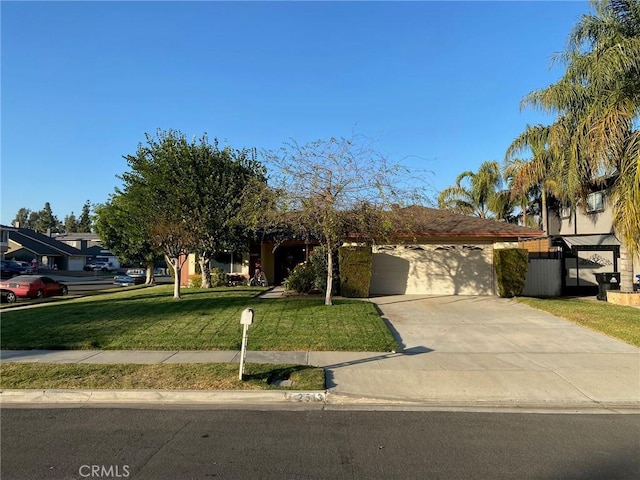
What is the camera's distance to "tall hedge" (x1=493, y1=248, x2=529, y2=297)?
1797cm

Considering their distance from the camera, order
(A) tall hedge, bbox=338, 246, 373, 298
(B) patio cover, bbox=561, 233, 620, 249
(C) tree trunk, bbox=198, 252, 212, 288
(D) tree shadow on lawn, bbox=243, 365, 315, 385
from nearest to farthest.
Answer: (D) tree shadow on lawn, bbox=243, 365, 315, 385 < (A) tall hedge, bbox=338, 246, 373, 298 < (C) tree trunk, bbox=198, 252, 212, 288 < (B) patio cover, bbox=561, 233, 620, 249

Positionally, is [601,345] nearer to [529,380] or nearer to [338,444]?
[529,380]

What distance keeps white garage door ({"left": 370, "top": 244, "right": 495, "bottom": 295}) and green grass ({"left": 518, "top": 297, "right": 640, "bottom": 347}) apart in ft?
9.86

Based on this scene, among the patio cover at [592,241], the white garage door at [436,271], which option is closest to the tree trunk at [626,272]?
the white garage door at [436,271]

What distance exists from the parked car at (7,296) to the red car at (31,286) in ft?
0.52

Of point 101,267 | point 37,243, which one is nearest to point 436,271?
point 101,267

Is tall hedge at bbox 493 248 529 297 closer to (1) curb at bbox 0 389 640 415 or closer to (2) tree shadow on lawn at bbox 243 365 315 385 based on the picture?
(1) curb at bbox 0 389 640 415

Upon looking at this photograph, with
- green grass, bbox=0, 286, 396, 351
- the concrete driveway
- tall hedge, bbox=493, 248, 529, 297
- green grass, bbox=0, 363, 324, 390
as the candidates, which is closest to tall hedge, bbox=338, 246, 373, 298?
green grass, bbox=0, 286, 396, 351

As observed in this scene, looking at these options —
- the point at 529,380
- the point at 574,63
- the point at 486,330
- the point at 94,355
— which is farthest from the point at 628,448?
the point at 574,63

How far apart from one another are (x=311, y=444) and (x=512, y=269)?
1499cm

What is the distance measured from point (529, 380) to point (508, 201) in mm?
28053

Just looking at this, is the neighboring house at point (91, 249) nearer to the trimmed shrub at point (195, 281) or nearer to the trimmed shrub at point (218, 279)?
the trimmed shrub at point (195, 281)

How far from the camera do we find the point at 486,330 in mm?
11945

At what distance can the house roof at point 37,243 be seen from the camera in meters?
63.9
